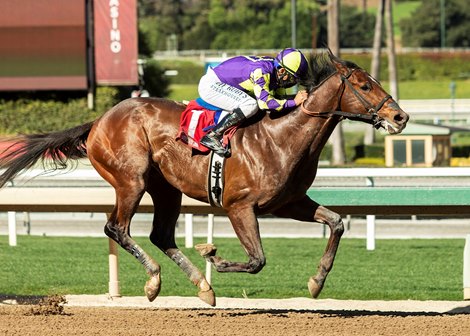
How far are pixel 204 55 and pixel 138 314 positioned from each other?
5757 centimetres

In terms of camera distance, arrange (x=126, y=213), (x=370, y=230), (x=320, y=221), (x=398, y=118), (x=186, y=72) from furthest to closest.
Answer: (x=186, y=72) < (x=370, y=230) < (x=126, y=213) < (x=320, y=221) < (x=398, y=118)

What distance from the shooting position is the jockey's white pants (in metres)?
6.81

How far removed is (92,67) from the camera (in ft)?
90.5

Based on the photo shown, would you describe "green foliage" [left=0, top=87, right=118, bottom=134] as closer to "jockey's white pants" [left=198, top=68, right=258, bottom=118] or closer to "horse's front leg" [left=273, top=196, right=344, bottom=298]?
"jockey's white pants" [left=198, top=68, right=258, bottom=118]

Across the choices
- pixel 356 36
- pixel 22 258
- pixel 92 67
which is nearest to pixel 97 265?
pixel 22 258

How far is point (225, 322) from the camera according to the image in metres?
6.63

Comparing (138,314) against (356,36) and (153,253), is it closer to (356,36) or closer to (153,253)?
(153,253)

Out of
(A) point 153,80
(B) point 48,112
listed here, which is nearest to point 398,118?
(B) point 48,112

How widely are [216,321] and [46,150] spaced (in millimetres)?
1938

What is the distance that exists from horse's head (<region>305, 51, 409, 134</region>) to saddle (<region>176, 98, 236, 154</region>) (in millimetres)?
670

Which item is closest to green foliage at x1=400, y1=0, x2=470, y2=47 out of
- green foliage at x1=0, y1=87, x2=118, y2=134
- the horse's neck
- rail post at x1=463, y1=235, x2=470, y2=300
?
green foliage at x1=0, y1=87, x2=118, y2=134

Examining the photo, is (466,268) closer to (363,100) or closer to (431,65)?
(363,100)

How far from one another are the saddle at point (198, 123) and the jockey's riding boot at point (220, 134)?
0.03 m

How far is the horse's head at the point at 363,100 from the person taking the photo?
21.4 feet
